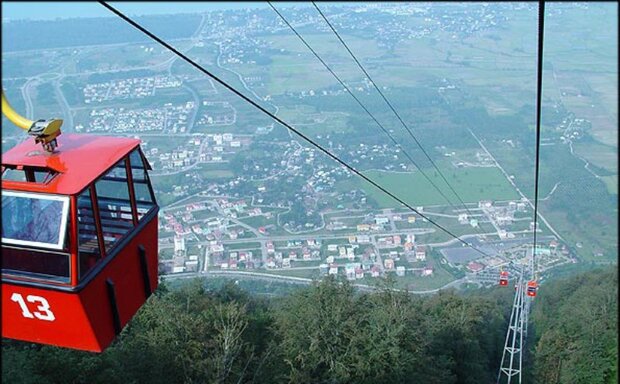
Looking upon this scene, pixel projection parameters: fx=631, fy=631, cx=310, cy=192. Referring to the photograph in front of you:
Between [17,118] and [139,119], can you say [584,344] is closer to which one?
[17,118]

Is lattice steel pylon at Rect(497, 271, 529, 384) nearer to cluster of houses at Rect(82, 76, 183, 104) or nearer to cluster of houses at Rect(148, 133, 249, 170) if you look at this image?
cluster of houses at Rect(148, 133, 249, 170)

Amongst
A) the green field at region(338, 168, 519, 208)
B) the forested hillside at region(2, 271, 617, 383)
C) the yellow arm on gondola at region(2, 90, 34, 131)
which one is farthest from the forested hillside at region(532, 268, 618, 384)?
the green field at region(338, 168, 519, 208)

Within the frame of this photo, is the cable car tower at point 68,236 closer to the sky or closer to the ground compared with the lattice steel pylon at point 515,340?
closer to the sky

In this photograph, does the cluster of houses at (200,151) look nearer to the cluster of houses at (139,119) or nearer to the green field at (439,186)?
the cluster of houses at (139,119)

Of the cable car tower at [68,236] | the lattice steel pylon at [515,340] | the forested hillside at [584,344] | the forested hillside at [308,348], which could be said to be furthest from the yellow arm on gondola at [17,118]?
the forested hillside at [584,344]

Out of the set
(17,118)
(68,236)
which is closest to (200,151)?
(68,236)
